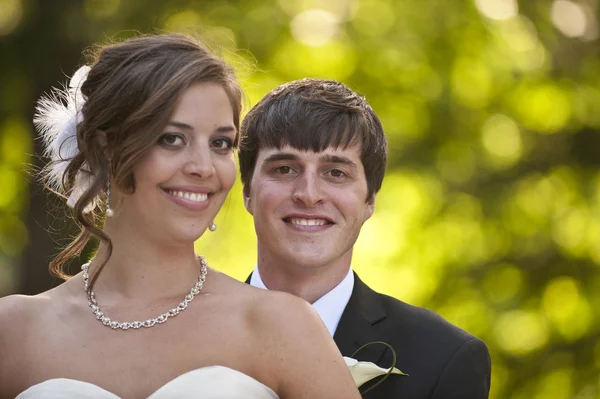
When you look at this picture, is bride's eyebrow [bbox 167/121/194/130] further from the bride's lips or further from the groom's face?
the groom's face

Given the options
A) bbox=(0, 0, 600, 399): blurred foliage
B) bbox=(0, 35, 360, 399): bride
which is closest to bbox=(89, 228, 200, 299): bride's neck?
bbox=(0, 35, 360, 399): bride

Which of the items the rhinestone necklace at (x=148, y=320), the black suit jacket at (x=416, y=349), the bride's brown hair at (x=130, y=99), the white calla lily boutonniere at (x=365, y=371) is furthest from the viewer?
the black suit jacket at (x=416, y=349)

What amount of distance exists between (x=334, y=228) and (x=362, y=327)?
1.52ft

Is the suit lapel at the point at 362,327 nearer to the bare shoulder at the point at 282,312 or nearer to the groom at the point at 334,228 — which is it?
the groom at the point at 334,228

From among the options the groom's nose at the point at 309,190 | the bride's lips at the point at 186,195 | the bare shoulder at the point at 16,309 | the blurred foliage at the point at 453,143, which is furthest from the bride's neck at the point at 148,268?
the blurred foliage at the point at 453,143

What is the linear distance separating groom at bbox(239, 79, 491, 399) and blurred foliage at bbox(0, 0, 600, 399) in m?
5.06

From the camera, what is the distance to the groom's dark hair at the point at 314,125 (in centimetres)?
485

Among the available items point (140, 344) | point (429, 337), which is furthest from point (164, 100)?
point (429, 337)

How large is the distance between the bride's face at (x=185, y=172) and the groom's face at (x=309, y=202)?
100cm

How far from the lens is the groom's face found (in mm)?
4855

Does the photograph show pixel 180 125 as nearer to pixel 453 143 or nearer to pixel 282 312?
pixel 282 312

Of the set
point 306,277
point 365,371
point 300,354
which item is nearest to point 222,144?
point 300,354

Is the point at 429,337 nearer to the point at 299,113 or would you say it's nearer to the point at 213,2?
the point at 299,113

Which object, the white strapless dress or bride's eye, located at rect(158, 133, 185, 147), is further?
bride's eye, located at rect(158, 133, 185, 147)
